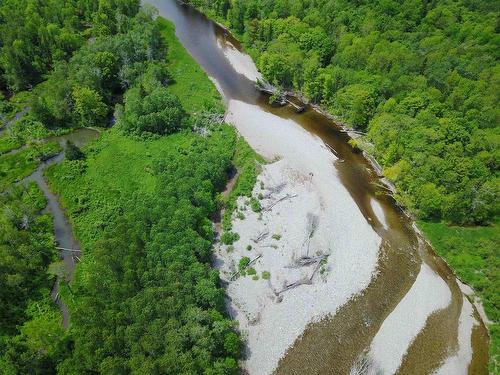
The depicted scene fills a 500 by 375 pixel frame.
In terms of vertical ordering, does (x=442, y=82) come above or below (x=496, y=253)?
above

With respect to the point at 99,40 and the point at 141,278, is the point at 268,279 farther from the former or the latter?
the point at 99,40

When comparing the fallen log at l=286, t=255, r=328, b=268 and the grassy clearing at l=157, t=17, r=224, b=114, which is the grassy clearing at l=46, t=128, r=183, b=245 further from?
the fallen log at l=286, t=255, r=328, b=268

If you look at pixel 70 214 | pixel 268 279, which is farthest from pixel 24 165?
pixel 268 279

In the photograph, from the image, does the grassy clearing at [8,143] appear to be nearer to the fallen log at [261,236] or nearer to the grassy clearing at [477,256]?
the fallen log at [261,236]

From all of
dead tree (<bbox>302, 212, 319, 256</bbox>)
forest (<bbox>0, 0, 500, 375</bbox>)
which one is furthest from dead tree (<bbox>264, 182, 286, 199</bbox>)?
dead tree (<bbox>302, 212, 319, 256</bbox>)

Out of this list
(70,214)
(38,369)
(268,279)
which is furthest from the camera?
(70,214)
